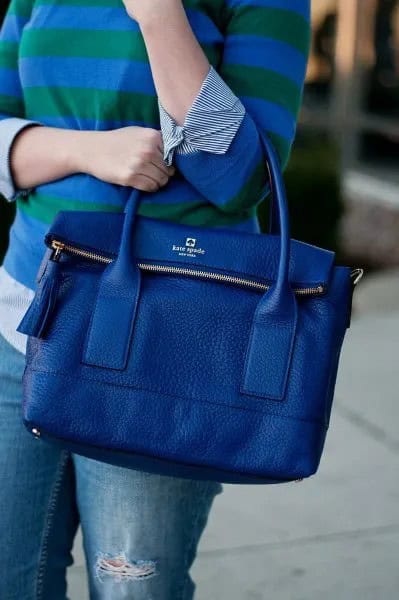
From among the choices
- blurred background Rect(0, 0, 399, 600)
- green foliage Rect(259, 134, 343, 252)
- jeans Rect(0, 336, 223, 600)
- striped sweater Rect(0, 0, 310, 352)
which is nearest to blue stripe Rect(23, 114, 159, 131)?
striped sweater Rect(0, 0, 310, 352)

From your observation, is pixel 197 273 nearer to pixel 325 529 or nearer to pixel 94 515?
pixel 94 515

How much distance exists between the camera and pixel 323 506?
3730 millimetres

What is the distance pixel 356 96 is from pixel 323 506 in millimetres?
6174

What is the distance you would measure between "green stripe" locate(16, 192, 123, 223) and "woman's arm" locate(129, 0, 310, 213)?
156 mm

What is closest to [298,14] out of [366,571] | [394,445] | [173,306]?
[173,306]

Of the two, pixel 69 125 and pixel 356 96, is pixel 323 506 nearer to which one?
pixel 69 125

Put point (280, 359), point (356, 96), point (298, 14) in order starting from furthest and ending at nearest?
point (356, 96) → point (298, 14) → point (280, 359)

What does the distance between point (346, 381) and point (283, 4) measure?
3337 millimetres

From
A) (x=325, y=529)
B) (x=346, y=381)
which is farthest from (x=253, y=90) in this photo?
(x=346, y=381)

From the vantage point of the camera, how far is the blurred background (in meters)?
3.29

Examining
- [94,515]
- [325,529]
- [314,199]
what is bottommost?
[314,199]

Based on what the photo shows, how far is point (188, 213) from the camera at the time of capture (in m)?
1.84

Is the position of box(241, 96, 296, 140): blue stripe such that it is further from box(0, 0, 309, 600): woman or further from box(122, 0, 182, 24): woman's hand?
box(122, 0, 182, 24): woman's hand

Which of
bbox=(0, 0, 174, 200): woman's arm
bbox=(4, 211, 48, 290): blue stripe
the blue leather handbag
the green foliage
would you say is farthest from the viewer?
the green foliage
